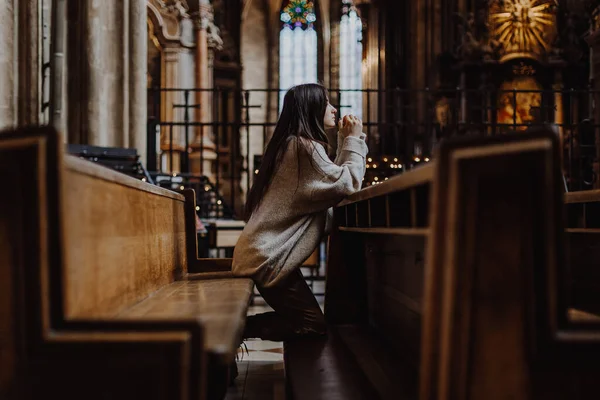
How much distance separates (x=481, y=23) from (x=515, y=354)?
1670 cm

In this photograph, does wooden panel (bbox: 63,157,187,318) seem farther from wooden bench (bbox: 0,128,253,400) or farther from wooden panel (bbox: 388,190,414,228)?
wooden panel (bbox: 388,190,414,228)

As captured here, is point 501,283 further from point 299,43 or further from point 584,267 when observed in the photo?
point 299,43

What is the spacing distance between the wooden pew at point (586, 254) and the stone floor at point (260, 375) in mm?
1465

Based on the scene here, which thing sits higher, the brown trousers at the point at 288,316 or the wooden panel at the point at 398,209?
the wooden panel at the point at 398,209

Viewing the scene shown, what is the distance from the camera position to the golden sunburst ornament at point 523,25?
56.4 feet

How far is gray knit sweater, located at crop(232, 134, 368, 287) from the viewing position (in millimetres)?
3373

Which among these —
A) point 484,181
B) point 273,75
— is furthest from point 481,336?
point 273,75

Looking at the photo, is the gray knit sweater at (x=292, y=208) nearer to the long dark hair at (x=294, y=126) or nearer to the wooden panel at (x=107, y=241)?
the long dark hair at (x=294, y=126)

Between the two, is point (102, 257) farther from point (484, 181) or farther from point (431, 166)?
point (484, 181)

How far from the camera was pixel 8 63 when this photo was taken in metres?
4.86

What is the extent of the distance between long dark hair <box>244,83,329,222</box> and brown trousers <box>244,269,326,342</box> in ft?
1.44

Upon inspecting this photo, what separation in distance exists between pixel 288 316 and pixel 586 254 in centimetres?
140

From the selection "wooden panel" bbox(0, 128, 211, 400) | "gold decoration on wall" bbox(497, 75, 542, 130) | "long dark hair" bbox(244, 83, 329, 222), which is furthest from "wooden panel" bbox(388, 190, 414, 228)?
"gold decoration on wall" bbox(497, 75, 542, 130)

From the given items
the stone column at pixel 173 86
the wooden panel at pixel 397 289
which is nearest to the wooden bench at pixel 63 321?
the wooden panel at pixel 397 289
